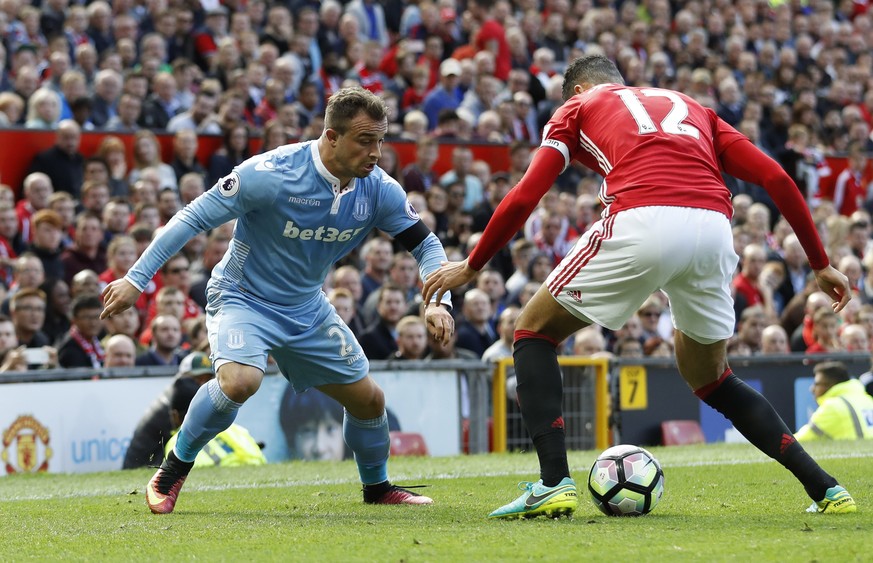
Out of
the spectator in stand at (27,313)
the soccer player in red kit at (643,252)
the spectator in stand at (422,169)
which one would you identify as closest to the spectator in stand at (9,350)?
the spectator in stand at (27,313)

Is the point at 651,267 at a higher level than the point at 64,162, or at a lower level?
lower

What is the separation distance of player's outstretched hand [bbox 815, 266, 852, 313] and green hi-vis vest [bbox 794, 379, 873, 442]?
5.89 meters

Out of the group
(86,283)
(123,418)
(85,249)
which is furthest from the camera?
(85,249)

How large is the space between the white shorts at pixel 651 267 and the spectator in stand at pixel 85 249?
25.4 ft

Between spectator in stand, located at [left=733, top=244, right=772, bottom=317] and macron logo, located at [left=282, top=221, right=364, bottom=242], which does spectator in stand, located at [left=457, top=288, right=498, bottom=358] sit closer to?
spectator in stand, located at [left=733, top=244, right=772, bottom=317]

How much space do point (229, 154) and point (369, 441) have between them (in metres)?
8.30

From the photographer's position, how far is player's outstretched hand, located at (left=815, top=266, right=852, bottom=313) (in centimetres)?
605

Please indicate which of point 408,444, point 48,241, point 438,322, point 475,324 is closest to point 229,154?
point 48,241

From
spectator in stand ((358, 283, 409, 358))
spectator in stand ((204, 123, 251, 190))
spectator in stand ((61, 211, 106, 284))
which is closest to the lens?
spectator in stand ((61, 211, 106, 284))

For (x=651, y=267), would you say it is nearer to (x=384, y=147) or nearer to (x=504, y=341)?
(x=504, y=341)

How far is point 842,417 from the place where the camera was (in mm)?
11781

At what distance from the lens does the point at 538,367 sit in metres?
6.21

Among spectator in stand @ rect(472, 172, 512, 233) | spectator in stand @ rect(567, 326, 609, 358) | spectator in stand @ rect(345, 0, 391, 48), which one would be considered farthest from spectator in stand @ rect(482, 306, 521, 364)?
spectator in stand @ rect(345, 0, 391, 48)

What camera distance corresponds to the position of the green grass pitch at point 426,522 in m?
5.13
